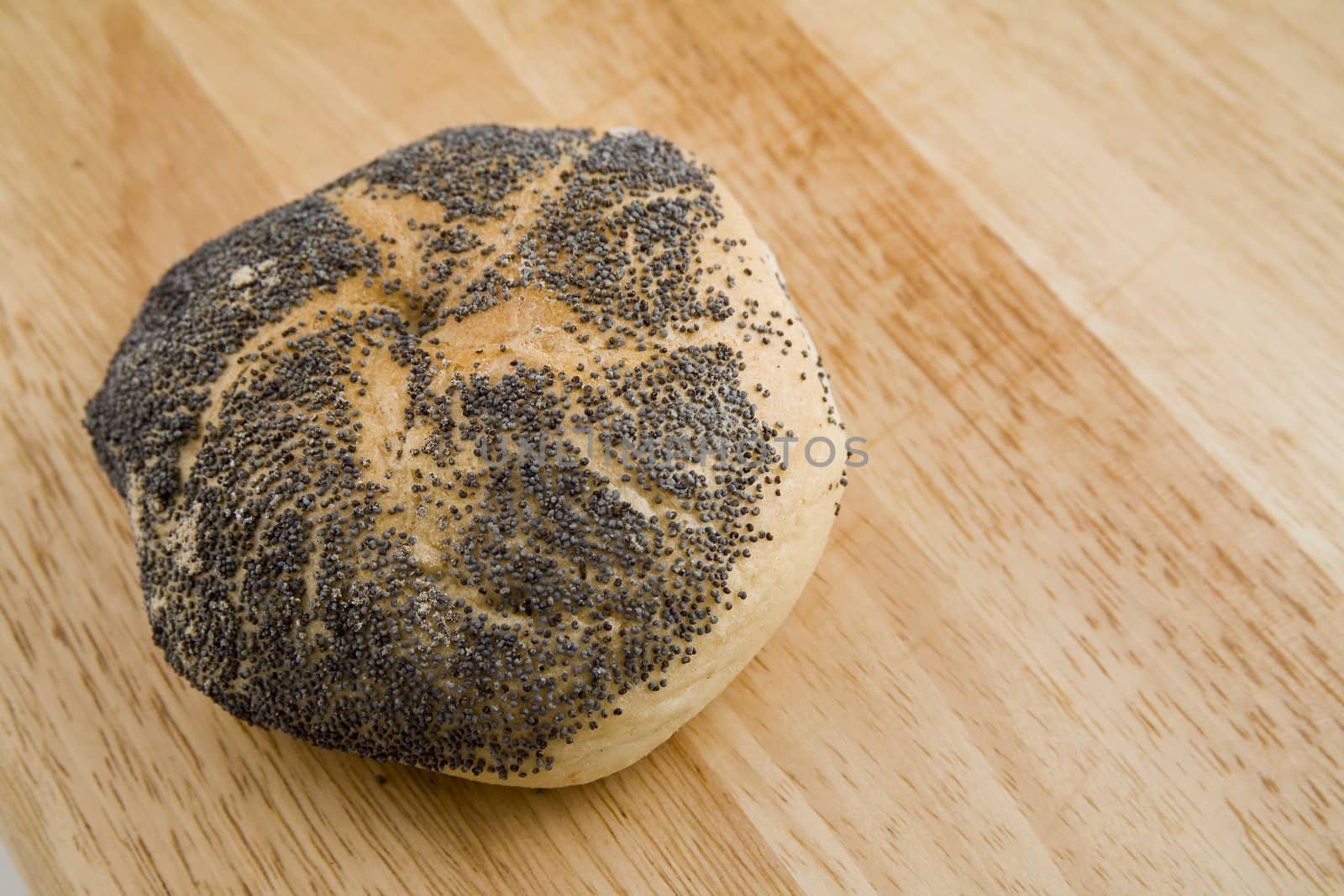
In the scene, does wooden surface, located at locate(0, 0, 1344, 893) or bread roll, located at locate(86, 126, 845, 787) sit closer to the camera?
bread roll, located at locate(86, 126, 845, 787)

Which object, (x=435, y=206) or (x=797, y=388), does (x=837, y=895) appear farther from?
(x=435, y=206)

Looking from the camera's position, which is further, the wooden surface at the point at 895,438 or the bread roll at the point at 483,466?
the wooden surface at the point at 895,438

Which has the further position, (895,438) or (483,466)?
(895,438)

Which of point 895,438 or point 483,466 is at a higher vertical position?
point 483,466
